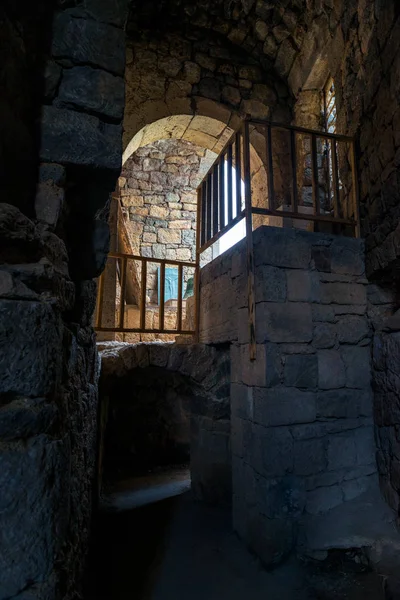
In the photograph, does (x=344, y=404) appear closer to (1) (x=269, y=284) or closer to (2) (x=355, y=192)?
(1) (x=269, y=284)

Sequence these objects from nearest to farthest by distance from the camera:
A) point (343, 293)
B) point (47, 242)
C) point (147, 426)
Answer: point (47, 242), point (343, 293), point (147, 426)

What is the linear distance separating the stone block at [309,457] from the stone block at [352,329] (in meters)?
0.80

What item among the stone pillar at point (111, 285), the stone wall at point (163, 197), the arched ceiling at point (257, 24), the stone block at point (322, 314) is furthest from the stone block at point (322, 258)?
the stone wall at point (163, 197)

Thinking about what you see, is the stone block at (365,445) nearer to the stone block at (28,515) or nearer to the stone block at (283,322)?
the stone block at (283,322)

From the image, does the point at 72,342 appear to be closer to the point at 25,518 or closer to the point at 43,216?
the point at 43,216

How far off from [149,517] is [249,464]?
1.52m

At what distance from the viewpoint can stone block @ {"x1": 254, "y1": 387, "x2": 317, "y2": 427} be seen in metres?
2.56

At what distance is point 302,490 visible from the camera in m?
2.56

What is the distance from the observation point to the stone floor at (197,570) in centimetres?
229

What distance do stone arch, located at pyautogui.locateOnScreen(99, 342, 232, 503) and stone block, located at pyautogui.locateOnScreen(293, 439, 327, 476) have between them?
1038 mm

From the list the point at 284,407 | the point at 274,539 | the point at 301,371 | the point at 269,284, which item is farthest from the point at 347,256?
the point at 274,539

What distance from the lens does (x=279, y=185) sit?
453 cm

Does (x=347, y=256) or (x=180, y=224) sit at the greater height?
(x=180, y=224)

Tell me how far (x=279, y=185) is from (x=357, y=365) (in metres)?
2.64
